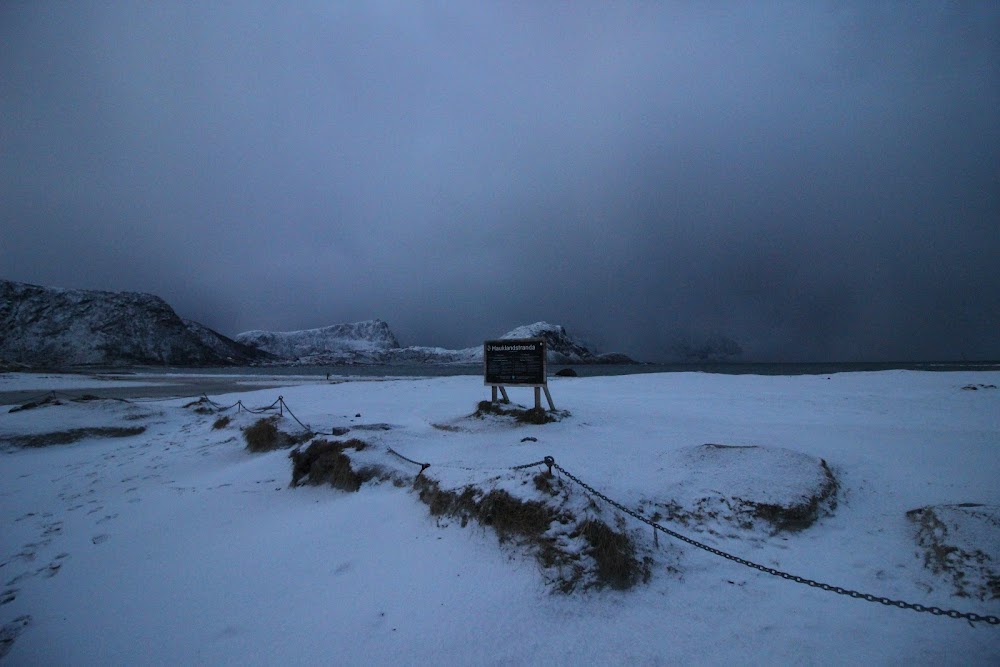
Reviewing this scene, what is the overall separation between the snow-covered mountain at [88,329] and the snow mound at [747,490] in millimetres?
159587

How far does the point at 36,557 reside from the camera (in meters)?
5.74

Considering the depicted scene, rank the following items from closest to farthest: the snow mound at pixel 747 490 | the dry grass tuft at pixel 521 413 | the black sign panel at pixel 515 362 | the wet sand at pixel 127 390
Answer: the snow mound at pixel 747 490, the dry grass tuft at pixel 521 413, the black sign panel at pixel 515 362, the wet sand at pixel 127 390

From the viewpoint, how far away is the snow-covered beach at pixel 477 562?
3441 millimetres

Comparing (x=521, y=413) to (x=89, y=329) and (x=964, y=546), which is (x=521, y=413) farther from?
(x=89, y=329)

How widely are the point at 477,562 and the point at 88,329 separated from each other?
17944 centimetres

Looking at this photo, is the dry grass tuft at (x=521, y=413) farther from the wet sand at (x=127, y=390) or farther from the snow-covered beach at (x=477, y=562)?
the wet sand at (x=127, y=390)

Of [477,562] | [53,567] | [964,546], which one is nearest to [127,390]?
[53,567]

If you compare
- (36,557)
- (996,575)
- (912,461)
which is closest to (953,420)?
(912,461)

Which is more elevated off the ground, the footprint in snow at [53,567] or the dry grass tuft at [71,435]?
the dry grass tuft at [71,435]

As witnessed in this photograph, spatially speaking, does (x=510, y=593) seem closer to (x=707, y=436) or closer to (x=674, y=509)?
(x=674, y=509)

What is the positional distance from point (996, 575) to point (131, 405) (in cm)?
2313

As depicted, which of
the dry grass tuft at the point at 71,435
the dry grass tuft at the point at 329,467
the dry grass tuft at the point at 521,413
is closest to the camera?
the dry grass tuft at the point at 329,467

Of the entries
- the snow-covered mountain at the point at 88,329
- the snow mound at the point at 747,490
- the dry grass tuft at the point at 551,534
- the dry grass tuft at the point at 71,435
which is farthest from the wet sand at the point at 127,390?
the snow-covered mountain at the point at 88,329

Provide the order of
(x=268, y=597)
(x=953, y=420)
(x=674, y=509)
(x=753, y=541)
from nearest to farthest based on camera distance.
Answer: (x=268, y=597), (x=753, y=541), (x=674, y=509), (x=953, y=420)
